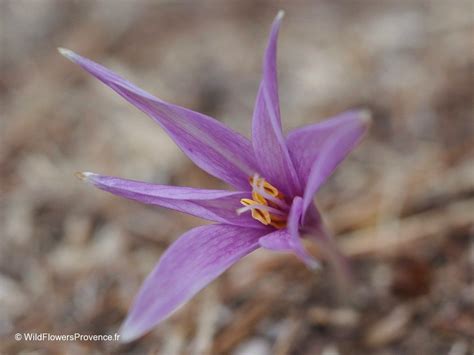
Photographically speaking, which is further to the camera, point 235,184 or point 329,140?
point 235,184

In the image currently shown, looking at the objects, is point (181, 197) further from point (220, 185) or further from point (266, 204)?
point (220, 185)

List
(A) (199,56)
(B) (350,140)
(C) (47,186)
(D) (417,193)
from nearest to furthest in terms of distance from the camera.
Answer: (B) (350,140) < (D) (417,193) < (C) (47,186) < (A) (199,56)

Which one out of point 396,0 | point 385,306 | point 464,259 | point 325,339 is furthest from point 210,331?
point 396,0

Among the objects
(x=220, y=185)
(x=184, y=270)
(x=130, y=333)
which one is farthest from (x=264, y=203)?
(x=220, y=185)

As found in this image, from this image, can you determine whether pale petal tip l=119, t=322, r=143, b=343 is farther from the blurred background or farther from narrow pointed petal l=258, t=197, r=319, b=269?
the blurred background

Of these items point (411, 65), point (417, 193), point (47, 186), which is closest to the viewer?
point (417, 193)

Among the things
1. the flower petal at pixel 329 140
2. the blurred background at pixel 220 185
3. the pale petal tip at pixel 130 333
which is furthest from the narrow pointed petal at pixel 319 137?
the blurred background at pixel 220 185

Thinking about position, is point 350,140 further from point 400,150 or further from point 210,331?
point 400,150
